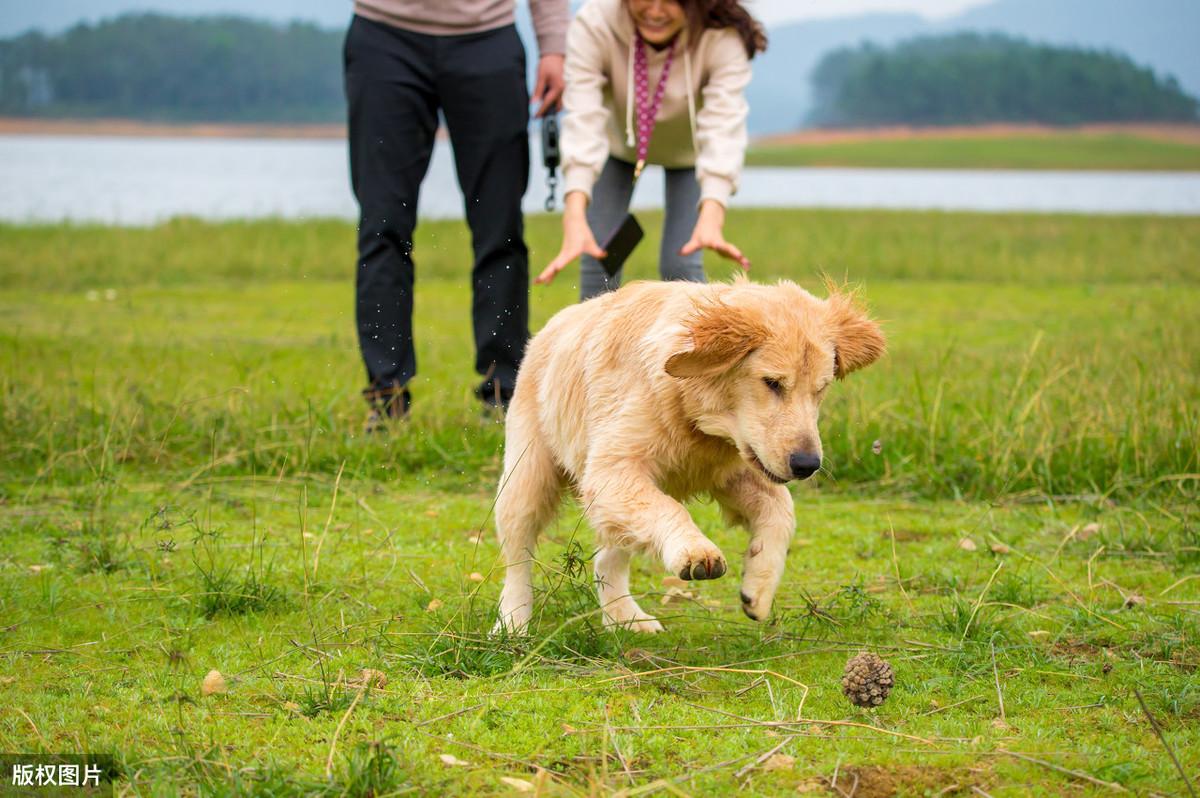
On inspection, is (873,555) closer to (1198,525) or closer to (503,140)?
(1198,525)

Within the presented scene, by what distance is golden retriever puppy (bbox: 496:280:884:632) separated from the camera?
11.7 feet

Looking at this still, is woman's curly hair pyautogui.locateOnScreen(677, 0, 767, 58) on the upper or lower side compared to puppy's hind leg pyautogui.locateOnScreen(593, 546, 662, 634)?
upper

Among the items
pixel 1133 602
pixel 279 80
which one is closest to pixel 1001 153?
pixel 279 80

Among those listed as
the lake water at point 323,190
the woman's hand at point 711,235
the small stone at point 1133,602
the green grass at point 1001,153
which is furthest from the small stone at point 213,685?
the green grass at point 1001,153

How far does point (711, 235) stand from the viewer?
5305mm

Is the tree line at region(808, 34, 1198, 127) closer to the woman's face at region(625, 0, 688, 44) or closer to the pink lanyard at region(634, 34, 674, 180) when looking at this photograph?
the pink lanyard at region(634, 34, 674, 180)

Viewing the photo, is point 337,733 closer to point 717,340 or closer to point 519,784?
point 519,784

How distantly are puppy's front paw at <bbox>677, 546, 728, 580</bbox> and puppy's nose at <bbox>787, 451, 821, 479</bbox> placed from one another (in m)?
0.34

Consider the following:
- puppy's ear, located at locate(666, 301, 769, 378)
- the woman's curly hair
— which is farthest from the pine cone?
the woman's curly hair

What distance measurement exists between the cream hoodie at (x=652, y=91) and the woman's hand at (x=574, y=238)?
0.10m

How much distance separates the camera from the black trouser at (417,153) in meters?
6.57

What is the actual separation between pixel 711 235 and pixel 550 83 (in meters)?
2.08

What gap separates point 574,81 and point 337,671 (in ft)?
11.0

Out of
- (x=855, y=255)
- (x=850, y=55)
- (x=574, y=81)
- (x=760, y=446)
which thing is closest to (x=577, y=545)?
(x=760, y=446)
